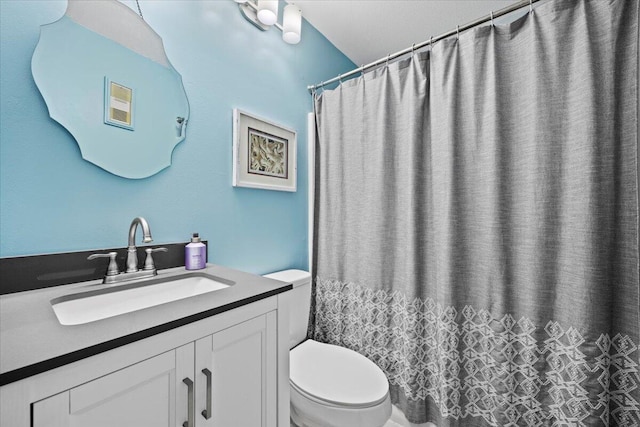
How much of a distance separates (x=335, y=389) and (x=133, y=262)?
914 mm

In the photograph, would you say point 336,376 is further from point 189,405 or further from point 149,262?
point 149,262

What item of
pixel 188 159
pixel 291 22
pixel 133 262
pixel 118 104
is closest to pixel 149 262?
pixel 133 262

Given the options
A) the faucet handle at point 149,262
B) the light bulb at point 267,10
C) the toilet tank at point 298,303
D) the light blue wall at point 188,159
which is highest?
the light bulb at point 267,10

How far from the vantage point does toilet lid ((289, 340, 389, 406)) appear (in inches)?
39.7

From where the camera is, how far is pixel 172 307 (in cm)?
66

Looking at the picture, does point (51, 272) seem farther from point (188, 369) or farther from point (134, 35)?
point (134, 35)

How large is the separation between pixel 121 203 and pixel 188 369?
694 millimetres

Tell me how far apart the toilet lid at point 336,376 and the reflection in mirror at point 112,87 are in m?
1.08

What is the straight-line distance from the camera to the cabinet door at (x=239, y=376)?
657 millimetres

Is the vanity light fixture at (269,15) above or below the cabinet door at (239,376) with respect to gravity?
above

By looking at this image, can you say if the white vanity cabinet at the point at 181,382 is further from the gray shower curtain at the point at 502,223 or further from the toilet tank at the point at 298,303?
the gray shower curtain at the point at 502,223

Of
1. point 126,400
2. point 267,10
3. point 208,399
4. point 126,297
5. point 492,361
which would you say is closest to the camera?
point 126,400

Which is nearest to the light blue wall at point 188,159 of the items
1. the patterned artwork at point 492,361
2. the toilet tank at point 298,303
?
the toilet tank at point 298,303

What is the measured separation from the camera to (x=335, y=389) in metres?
1.05
